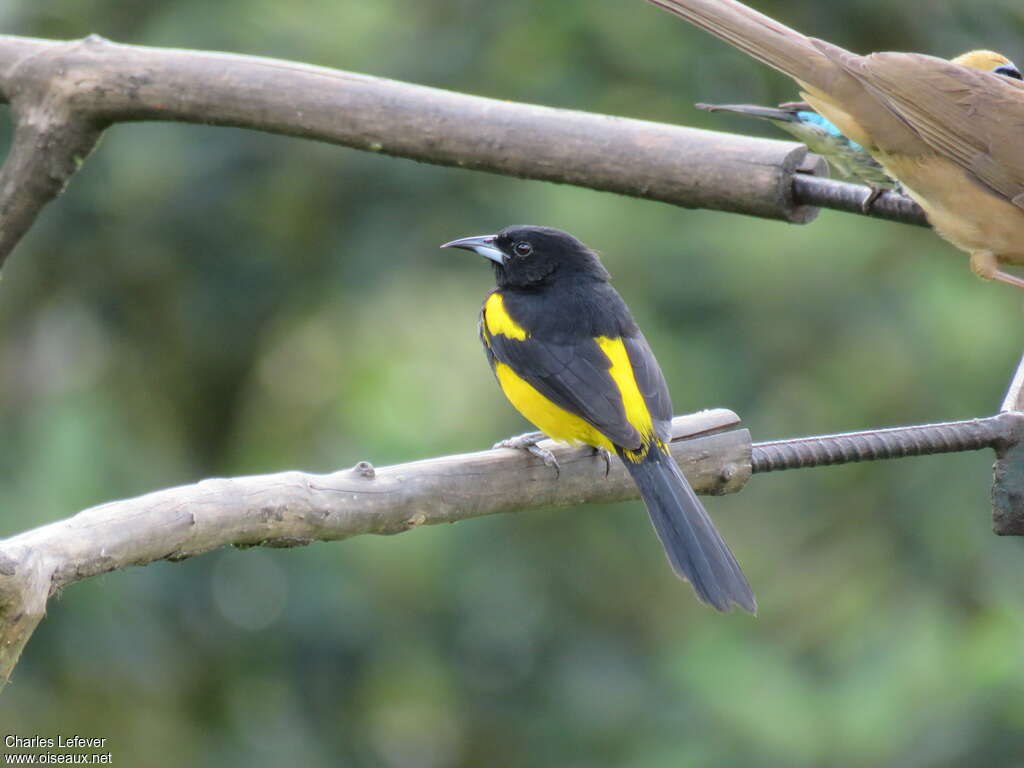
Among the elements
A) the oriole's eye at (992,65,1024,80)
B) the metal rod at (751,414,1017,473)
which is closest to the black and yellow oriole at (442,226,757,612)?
the metal rod at (751,414,1017,473)

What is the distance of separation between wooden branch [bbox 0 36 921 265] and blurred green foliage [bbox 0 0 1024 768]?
5.79 ft

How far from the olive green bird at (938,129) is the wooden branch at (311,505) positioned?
3.92 ft

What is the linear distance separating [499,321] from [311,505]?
1501 mm

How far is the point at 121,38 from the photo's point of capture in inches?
241

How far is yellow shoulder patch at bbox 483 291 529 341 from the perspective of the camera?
392 cm

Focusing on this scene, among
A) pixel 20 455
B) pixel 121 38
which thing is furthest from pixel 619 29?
pixel 20 455

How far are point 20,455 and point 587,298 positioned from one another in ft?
8.78

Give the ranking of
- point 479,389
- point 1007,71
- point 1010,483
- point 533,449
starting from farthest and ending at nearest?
point 479,389, point 1007,71, point 533,449, point 1010,483

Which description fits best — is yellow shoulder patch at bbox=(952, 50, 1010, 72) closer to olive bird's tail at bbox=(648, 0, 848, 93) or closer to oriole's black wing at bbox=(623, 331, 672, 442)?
olive bird's tail at bbox=(648, 0, 848, 93)

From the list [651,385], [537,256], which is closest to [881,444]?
[651,385]

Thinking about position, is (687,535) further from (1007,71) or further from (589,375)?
(1007,71)

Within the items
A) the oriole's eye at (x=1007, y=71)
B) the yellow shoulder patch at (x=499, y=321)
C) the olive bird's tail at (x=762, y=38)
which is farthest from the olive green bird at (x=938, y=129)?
the yellow shoulder patch at (x=499, y=321)

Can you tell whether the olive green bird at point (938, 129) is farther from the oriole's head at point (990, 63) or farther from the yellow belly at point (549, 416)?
the yellow belly at point (549, 416)

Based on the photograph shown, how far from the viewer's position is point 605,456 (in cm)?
371
